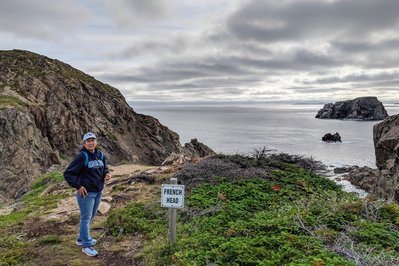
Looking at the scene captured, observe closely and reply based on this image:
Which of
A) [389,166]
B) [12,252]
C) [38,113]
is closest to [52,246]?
[12,252]

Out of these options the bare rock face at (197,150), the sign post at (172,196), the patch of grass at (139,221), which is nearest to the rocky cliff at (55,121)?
the bare rock face at (197,150)

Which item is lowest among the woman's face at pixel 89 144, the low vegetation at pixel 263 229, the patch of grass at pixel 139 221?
the patch of grass at pixel 139 221

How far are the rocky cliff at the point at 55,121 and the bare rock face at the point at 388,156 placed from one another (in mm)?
21568

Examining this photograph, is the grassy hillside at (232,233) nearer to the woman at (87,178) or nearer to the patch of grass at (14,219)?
the patch of grass at (14,219)

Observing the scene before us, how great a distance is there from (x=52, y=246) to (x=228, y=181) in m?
6.54

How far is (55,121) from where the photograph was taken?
3416 cm

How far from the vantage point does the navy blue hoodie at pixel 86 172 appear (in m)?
6.90

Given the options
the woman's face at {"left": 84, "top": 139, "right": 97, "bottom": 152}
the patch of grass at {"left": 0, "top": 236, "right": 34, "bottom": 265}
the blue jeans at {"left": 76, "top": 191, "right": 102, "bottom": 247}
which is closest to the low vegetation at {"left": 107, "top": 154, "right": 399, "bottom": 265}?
the blue jeans at {"left": 76, "top": 191, "right": 102, "bottom": 247}

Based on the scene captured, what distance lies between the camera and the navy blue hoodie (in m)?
6.90

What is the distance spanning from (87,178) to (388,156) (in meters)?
16.0

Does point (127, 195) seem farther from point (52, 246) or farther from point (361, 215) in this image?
point (361, 215)

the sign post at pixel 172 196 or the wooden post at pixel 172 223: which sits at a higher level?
the sign post at pixel 172 196

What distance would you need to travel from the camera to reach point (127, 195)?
12.4 m

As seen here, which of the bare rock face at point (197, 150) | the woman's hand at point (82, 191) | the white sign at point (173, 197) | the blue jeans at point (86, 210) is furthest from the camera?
the bare rock face at point (197, 150)
